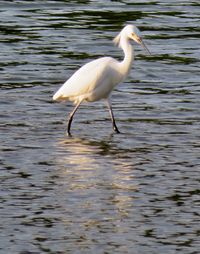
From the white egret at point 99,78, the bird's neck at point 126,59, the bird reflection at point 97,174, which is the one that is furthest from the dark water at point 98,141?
the bird's neck at point 126,59

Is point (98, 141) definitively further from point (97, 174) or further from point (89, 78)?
point (97, 174)

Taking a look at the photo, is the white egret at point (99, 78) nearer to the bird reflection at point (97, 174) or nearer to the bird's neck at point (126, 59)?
the bird's neck at point (126, 59)

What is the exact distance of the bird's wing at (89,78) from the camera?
49.4 feet

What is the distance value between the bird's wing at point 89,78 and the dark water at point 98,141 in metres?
0.45

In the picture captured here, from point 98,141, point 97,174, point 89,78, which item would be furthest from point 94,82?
point 97,174

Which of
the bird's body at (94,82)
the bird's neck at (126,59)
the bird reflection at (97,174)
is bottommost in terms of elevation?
the bird reflection at (97,174)

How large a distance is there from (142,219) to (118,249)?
99cm

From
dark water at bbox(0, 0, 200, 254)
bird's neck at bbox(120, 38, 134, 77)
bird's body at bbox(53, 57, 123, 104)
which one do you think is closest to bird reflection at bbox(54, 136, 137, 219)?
dark water at bbox(0, 0, 200, 254)

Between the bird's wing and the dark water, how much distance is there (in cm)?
45

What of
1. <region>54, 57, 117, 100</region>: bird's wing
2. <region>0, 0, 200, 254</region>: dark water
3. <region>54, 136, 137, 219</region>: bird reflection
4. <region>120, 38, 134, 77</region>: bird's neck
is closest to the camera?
<region>0, 0, 200, 254</region>: dark water

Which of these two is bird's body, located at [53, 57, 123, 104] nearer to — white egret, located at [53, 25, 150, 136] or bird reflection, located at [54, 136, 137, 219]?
white egret, located at [53, 25, 150, 136]

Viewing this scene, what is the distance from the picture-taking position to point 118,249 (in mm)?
9609

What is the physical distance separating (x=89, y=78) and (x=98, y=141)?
45.0 inches

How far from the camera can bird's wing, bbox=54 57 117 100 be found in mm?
15047
